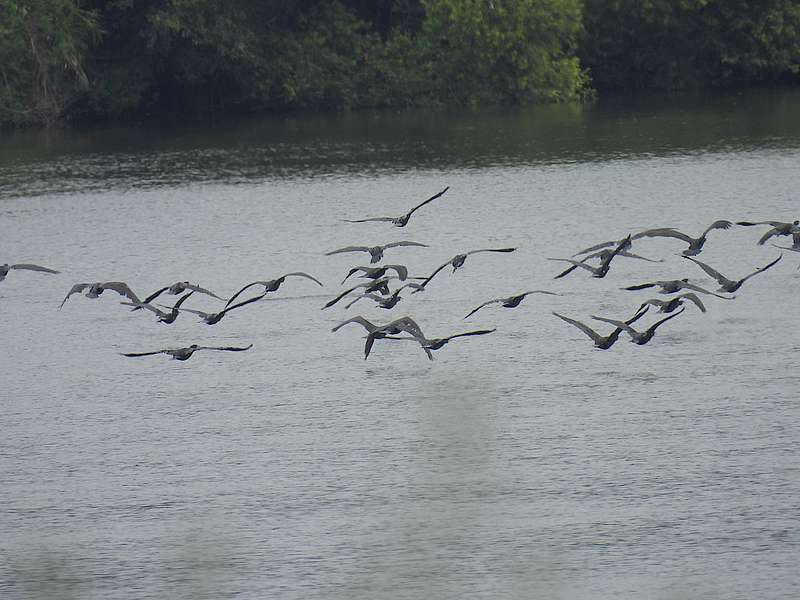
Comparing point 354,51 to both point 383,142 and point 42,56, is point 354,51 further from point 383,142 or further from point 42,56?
point 42,56

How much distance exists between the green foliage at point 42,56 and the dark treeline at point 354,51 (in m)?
0.07

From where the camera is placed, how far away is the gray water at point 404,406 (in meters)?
22.3

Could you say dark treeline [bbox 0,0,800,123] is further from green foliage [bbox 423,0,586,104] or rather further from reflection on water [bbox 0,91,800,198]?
reflection on water [bbox 0,91,800,198]

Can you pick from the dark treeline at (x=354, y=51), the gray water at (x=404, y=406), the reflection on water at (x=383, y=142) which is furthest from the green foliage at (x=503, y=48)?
the gray water at (x=404, y=406)

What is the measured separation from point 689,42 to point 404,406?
51530 mm

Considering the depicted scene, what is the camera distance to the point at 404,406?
29344 mm

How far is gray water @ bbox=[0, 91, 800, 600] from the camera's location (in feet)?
73.2

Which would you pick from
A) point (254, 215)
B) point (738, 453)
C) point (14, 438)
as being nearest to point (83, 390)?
point (14, 438)

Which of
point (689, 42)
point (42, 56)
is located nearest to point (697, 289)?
point (42, 56)

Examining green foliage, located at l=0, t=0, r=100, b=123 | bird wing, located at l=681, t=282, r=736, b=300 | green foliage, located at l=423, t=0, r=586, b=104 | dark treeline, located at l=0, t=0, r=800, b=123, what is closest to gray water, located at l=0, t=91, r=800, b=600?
bird wing, located at l=681, t=282, r=736, b=300

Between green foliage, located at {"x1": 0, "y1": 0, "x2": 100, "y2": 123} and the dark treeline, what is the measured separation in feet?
0.23

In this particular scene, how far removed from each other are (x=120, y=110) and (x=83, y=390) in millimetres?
42736

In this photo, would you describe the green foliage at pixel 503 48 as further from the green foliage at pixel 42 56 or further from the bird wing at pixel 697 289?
the bird wing at pixel 697 289

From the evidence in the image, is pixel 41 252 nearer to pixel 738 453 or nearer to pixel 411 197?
pixel 411 197
